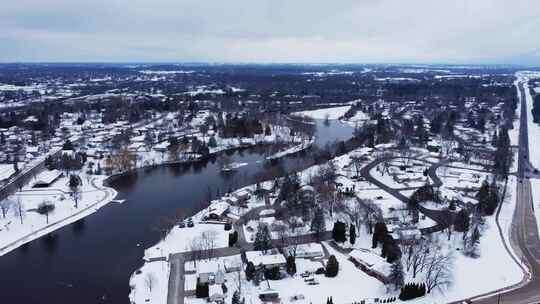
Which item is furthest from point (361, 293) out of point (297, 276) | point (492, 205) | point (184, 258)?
point (492, 205)

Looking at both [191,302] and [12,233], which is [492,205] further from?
[12,233]

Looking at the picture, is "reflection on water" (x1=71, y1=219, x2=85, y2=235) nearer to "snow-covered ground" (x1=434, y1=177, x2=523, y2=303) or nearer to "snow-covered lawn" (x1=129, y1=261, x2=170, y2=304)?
"snow-covered lawn" (x1=129, y1=261, x2=170, y2=304)

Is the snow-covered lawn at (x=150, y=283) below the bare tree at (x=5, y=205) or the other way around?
below

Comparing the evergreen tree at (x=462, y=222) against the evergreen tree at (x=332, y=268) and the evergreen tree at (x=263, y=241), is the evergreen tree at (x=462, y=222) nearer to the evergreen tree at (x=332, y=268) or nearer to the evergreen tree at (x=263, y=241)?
the evergreen tree at (x=332, y=268)

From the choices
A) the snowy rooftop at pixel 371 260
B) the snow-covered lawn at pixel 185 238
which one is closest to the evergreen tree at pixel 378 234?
the snowy rooftop at pixel 371 260

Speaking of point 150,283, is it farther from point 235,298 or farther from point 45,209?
point 45,209

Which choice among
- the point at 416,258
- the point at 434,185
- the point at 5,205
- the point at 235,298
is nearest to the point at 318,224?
the point at 416,258
